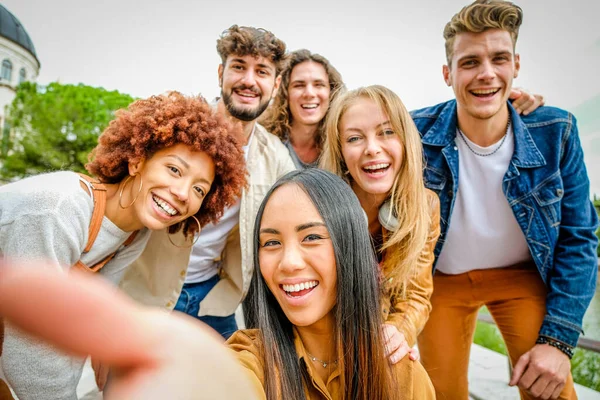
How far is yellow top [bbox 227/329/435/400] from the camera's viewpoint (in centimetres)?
165

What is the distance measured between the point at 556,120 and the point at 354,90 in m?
1.52

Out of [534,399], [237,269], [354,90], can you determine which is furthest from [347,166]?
[534,399]

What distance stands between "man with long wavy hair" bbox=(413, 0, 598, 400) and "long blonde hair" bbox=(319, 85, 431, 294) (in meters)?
0.55

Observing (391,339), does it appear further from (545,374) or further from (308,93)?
(308,93)

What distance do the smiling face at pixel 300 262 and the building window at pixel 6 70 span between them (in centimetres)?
4121

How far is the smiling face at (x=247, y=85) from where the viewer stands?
3.27 m

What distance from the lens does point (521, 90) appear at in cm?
298

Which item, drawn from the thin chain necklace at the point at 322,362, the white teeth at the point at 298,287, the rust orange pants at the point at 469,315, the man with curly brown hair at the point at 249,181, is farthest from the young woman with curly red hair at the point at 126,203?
the rust orange pants at the point at 469,315

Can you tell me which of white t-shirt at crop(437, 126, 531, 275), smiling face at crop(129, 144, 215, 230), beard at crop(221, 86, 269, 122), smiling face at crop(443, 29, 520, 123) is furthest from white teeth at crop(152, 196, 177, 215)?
smiling face at crop(443, 29, 520, 123)

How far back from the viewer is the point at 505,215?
283 cm

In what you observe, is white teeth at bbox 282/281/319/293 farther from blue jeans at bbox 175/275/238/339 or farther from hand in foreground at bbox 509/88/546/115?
hand in foreground at bbox 509/88/546/115

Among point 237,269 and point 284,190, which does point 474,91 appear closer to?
point 284,190

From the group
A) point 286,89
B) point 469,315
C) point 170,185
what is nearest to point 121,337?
point 170,185

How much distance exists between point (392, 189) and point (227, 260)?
1570 millimetres
